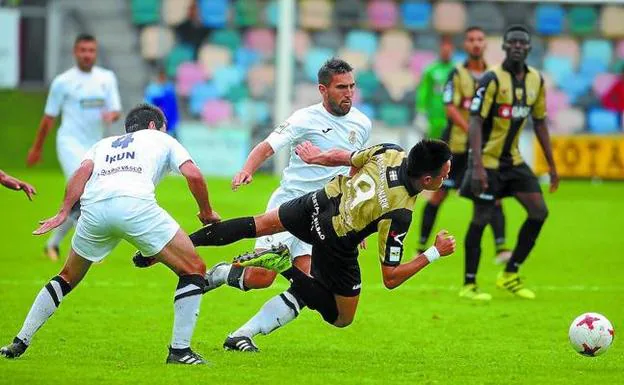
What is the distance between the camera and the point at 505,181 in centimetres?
1375

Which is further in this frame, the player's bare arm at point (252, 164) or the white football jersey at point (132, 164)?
the player's bare arm at point (252, 164)

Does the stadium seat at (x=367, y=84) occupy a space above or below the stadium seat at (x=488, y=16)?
below

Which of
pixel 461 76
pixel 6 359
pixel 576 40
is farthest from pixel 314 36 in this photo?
pixel 6 359

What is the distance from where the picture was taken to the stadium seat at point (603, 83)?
34031mm

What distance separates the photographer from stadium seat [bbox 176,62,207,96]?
112 ft

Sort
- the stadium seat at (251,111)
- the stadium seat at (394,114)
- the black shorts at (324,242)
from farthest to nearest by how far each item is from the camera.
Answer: the stadium seat at (251,111)
the stadium seat at (394,114)
the black shorts at (324,242)

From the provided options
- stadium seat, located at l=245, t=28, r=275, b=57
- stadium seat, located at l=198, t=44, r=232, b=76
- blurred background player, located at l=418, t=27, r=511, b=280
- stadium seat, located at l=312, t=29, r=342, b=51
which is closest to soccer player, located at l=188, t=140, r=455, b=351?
blurred background player, located at l=418, t=27, r=511, b=280

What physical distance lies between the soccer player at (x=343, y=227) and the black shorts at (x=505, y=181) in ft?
12.8

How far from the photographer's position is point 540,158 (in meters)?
30.2

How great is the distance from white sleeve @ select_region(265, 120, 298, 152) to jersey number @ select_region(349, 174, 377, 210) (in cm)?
122

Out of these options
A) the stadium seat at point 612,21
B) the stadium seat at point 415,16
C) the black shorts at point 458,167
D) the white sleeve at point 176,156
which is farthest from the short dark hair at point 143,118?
the stadium seat at point 612,21

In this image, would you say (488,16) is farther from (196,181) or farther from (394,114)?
(196,181)

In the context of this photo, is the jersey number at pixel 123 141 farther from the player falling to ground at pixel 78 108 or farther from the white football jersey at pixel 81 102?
the white football jersey at pixel 81 102

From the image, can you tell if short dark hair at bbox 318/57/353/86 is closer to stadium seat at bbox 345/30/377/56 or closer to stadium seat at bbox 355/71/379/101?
stadium seat at bbox 355/71/379/101
